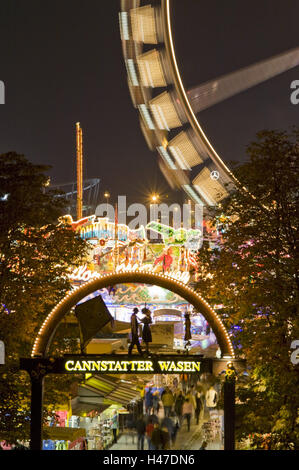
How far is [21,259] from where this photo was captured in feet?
43.3

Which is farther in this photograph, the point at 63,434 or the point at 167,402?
the point at 167,402

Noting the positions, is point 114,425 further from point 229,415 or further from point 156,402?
point 229,415

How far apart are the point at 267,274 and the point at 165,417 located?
10.7 m

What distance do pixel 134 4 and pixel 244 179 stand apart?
19172mm

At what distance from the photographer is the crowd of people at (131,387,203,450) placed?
18.4 metres

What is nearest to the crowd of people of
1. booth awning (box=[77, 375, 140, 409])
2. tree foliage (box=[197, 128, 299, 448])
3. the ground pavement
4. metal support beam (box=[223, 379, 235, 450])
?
the ground pavement

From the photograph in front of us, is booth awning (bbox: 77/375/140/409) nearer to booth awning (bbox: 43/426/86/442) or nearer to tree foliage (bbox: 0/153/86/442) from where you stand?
booth awning (bbox: 43/426/86/442)

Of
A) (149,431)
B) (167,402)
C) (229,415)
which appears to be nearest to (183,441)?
(149,431)

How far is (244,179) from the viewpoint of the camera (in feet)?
43.3

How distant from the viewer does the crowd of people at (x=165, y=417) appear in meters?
18.4

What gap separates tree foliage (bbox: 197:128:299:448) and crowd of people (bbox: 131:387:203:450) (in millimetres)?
5573

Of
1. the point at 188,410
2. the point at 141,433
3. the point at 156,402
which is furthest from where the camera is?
the point at 156,402
